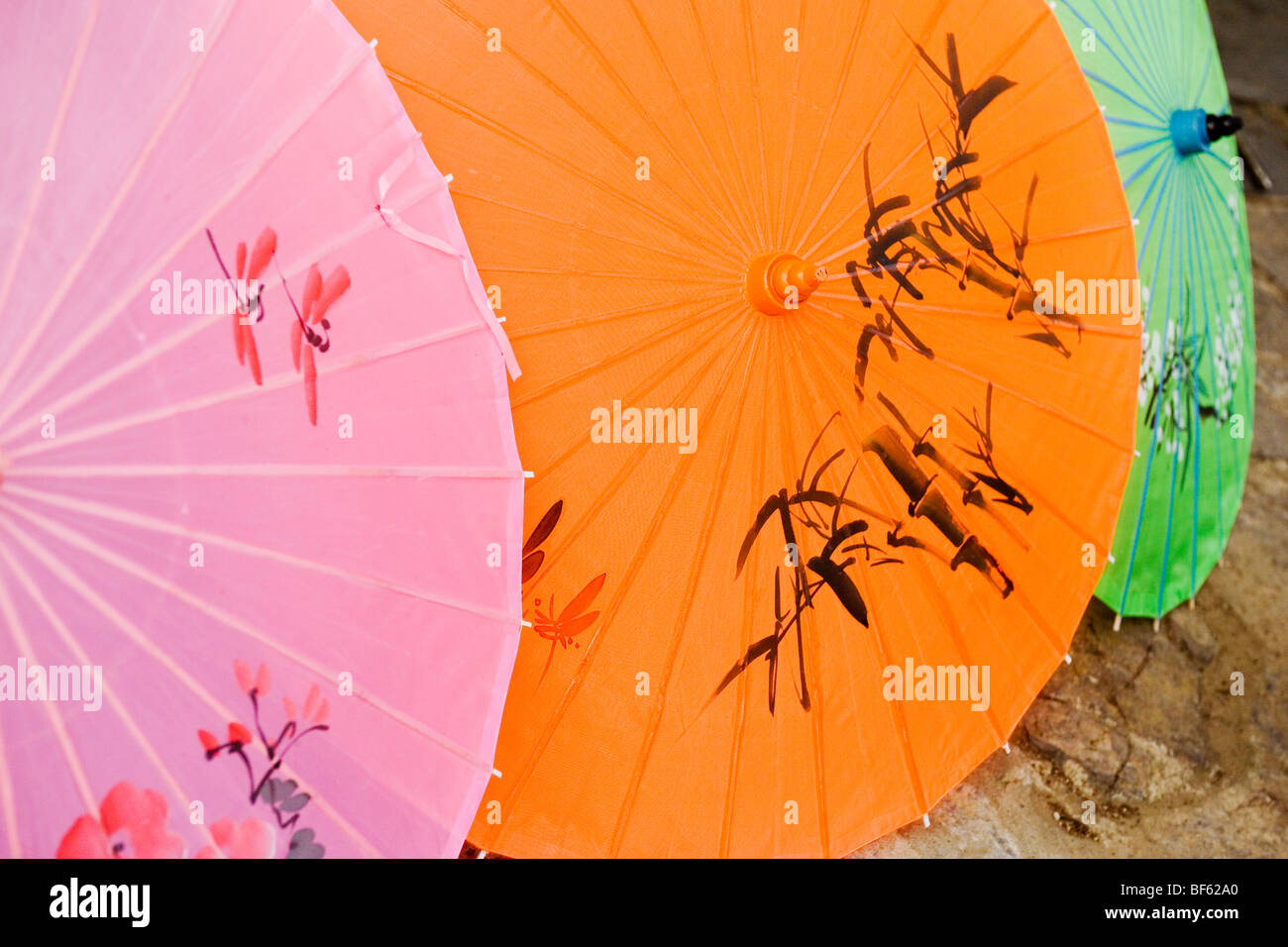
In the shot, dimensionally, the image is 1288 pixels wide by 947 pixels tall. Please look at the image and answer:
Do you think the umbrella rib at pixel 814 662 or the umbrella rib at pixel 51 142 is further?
the umbrella rib at pixel 814 662

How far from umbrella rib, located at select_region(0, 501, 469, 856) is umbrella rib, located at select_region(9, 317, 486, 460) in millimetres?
94

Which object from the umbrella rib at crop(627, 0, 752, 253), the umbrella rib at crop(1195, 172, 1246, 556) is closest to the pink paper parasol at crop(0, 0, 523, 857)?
the umbrella rib at crop(627, 0, 752, 253)

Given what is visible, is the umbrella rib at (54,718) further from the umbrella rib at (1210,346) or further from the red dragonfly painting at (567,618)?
the umbrella rib at (1210,346)

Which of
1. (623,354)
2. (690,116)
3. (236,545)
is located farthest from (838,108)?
(236,545)

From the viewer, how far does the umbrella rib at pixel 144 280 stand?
4.67ft

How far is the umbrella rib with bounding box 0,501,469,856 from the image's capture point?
1435 mm

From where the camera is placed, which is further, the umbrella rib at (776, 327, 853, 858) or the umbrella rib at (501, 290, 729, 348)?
the umbrella rib at (776, 327, 853, 858)

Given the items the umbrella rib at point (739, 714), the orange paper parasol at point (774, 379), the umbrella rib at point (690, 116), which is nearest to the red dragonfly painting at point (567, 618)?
the orange paper parasol at point (774, 379)

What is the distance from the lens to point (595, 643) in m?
1.92

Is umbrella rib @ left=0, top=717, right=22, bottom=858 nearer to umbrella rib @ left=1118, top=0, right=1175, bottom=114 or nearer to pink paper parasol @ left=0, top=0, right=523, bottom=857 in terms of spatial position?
pink paper parasol @ left=0, top=0, right=523, bottom=857

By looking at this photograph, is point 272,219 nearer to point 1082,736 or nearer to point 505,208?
point 505,208

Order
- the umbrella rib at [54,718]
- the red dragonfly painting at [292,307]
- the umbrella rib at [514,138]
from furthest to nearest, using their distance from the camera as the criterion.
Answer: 1. the umbrella rib at [514,138]
2. the red dragonfly painting at [292,307]
3. the umbrella rib at [54,718]

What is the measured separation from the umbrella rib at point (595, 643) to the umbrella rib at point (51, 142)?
940 millimetres
